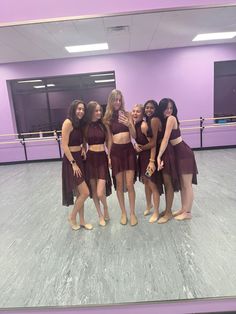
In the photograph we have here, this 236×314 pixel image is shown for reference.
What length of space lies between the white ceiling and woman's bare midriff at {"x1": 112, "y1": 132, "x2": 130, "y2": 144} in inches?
32.1

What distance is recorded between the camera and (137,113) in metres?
2.35

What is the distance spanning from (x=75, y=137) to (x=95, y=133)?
0.65ft

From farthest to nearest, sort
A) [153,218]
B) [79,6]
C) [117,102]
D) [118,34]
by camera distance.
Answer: [153,218] < [117,102] < [118,34] < [79,6]

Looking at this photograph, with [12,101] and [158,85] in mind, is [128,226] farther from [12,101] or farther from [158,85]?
[12,101]

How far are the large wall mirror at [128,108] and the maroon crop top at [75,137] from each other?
22 cm

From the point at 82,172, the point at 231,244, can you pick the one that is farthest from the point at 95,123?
the point at 231,244

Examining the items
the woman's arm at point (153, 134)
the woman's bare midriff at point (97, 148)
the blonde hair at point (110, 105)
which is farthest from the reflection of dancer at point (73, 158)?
the woman's arm at point (153, 134)

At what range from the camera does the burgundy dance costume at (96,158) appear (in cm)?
229

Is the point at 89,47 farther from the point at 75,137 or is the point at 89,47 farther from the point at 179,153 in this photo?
the point at 179,153

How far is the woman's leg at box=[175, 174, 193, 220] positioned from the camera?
96.3 inches

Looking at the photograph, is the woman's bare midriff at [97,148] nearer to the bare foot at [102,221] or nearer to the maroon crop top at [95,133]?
the maroon crop top at [95,133]

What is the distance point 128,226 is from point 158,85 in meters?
1.58

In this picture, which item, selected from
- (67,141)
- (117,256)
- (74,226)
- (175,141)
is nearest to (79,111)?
(67,141)

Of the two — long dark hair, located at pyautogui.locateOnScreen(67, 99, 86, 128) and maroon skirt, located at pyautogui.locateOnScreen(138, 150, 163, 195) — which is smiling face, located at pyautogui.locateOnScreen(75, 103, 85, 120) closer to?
long dark hair, located at pyautogui.locateOnScreen(67, 99, 86, 128)
